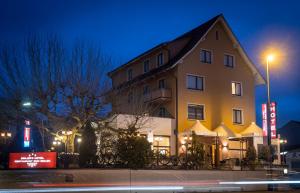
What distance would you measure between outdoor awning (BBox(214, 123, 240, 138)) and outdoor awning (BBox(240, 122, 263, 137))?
0.92 m

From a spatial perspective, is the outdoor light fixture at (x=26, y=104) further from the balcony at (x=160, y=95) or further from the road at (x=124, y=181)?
the balcony at (x=160, y=95)

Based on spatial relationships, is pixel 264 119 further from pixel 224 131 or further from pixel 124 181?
pixel 124 181

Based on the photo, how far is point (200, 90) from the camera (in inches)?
1751

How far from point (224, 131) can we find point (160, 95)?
6493mm

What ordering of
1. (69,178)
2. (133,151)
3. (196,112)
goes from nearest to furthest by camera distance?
(69,178)
(133,151)
(196,112)

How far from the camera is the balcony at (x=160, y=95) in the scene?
42.8m

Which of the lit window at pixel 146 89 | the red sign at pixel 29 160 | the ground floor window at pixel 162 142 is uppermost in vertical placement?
the lit window at pixel 146 89

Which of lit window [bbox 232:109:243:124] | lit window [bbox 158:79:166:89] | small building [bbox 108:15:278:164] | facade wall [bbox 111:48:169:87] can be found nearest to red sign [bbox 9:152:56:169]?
small building [bbox 108:15:278:164]

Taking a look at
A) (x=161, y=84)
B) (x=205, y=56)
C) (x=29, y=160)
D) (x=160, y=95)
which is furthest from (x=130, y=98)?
(x=29, y=160)

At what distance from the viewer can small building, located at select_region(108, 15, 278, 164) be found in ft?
136

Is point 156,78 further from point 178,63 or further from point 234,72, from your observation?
point 234,72

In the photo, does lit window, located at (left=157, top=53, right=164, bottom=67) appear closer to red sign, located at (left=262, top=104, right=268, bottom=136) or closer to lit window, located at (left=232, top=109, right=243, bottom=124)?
lit window, located at (left=232, top=109, right=243, bottom=124)

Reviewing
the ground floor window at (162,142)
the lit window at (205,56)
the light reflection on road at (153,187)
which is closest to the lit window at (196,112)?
the ground floor window at (162,142)

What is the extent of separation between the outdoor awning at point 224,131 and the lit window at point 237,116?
2.89 metres
